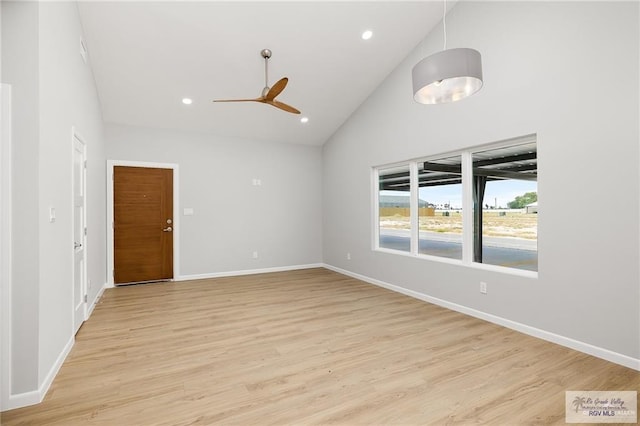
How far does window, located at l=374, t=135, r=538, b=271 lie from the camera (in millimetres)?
3457

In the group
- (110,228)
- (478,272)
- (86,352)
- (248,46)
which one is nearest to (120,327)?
(86,352)

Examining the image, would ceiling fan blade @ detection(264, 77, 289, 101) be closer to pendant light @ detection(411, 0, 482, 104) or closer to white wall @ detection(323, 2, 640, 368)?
pendant light @ detection(411, 0, 482, 104)

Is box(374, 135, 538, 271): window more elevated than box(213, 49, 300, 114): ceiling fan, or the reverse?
box(213, 49, 300, 114): ceiling fan

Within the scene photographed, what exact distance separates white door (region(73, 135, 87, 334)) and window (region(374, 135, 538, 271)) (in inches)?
171

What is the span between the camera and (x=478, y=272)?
3740 mm

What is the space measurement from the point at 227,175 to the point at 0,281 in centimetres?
445

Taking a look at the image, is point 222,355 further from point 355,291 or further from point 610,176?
point 610,176

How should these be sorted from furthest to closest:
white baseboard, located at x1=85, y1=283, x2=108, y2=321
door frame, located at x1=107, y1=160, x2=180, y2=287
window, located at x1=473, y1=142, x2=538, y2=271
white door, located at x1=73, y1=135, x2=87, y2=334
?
door frame, located at x1=107, y1=160, x2=180, y2=287 → white baseboard, located at x1=85, y1=283, x2=108, y2=321 → window, located at x1=473, y1=142, x2=538, y2=271 → white door, located at x1=73, y1=135, x2=87, y2=334

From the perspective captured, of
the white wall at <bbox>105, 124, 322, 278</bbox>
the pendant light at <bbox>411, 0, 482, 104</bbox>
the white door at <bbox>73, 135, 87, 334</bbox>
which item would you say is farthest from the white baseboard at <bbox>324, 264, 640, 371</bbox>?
the white door at <bbox>73, 135, 87, 334</bbox>

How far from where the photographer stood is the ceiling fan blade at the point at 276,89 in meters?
3.27

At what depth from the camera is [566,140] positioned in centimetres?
292

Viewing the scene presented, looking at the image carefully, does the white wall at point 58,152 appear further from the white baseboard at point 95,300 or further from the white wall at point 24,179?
the white baseboard at point 95,300

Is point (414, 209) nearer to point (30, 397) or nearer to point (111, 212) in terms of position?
point (30, 397)

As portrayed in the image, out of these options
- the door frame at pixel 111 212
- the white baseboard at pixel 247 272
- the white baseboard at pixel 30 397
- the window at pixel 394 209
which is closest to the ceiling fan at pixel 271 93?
the window at pixel 394 209
